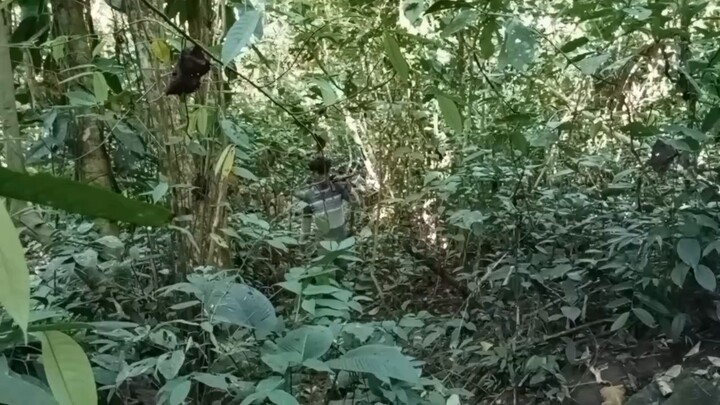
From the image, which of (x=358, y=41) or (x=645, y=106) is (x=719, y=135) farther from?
(x=358, y=41)

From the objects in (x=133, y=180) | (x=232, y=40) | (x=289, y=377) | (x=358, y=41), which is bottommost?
(x=289, y=377)

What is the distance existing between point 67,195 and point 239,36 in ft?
2.21

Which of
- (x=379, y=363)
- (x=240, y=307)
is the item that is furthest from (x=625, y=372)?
(x=240, y=307)

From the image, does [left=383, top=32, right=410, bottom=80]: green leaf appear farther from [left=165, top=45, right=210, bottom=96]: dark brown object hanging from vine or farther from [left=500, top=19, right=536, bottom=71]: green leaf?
[left=165, top=45, right=210, bottom=96]: dark brown object hanging from vine

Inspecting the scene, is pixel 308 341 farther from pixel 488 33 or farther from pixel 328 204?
pixel 328 204

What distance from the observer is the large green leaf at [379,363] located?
1.14m

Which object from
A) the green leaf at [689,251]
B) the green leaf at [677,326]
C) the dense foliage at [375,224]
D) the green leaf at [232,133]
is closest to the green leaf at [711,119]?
the dense foliage at [375,224]

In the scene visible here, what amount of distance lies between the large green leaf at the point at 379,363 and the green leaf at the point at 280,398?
0.10 metres

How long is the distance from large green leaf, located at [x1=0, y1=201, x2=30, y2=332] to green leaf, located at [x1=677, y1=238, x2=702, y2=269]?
1519 mm

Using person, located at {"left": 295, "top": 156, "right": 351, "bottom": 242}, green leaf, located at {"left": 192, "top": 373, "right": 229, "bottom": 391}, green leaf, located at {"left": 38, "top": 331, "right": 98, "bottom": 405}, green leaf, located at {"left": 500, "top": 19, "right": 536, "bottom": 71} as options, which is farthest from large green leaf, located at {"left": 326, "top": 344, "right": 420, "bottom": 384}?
person, located at {"left": 295, "top": 156, "right": 351, "bottom": 242}

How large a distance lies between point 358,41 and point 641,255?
1.06 metres

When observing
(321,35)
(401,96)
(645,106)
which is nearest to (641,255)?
(645,106)

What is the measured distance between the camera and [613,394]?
1628 mm

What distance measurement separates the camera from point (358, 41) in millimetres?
2291
